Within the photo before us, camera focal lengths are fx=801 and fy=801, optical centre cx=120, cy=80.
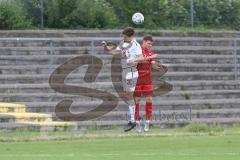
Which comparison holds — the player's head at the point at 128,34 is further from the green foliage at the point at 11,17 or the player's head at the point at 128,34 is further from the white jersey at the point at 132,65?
the green foliage at the point at 11,17

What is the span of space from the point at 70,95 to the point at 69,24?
742cm

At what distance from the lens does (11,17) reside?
90.7 ft

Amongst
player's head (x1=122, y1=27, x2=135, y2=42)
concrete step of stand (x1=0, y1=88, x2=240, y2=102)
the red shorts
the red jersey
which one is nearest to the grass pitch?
the red shorts

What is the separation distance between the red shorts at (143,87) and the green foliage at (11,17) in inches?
417

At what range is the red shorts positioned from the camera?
17888mm

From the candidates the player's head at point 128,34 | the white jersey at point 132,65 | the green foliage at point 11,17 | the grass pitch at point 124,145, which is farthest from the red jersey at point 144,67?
the green foliage at point 11,17

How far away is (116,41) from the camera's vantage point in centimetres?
2605

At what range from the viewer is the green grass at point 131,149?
41.5 feet

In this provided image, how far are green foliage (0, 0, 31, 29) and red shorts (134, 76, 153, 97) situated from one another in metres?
10.6

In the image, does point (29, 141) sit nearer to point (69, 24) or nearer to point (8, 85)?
point (8, 85)

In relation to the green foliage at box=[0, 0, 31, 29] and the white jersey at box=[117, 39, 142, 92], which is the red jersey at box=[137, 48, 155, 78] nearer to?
the white jersey at box=[117, 39, 142, 92]

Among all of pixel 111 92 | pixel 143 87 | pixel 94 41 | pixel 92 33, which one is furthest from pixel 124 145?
pixel 92 33

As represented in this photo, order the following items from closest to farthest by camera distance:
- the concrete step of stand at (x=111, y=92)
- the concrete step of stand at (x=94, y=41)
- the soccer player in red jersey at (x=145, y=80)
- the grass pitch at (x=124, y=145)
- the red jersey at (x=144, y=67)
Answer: the grass pitch at (x=124, y=145) < the soccer player in red jersey at (x=145, y=80) < the red jersey at (x=144, y=67) < the concrete step of stand at (x=111, y=92) < the concrete step of stand at (x=94, y=41)

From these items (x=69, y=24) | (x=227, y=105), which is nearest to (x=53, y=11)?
(x=69, y=24)
